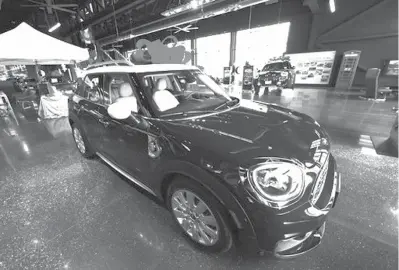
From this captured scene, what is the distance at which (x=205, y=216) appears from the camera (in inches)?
52.1

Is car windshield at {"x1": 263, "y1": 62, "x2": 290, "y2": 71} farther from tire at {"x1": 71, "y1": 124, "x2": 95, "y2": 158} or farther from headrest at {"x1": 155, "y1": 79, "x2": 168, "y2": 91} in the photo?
tire at {"x1": 71, "y1": 124, "x2": 95, "y2": 158}


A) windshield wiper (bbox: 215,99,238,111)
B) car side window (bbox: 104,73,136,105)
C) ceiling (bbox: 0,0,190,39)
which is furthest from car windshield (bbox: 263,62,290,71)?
car side window (bbox: 104,73,136,105)

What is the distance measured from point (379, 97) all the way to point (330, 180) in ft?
31.0

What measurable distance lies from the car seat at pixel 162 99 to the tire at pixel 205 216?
0.67 m

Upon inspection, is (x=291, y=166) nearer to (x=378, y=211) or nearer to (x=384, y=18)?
(x=378, y=211)

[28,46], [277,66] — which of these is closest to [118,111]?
[28,46]

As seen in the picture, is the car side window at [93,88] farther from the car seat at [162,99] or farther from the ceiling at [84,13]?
the ceiling at [84,13]

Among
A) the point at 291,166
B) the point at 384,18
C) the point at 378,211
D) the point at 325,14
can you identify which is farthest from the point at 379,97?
the point at 291,166

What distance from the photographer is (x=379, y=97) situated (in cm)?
779

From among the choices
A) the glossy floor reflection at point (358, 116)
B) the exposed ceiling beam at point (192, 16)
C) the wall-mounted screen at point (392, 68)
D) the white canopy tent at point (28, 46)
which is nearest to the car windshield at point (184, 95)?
the glossy floor reflection at point (358, 116)

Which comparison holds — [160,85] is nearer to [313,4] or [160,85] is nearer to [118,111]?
[118,111]

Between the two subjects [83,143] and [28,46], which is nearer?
[83,143]

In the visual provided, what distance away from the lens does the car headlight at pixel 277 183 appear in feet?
3.47

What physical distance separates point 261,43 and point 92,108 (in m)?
14.5
